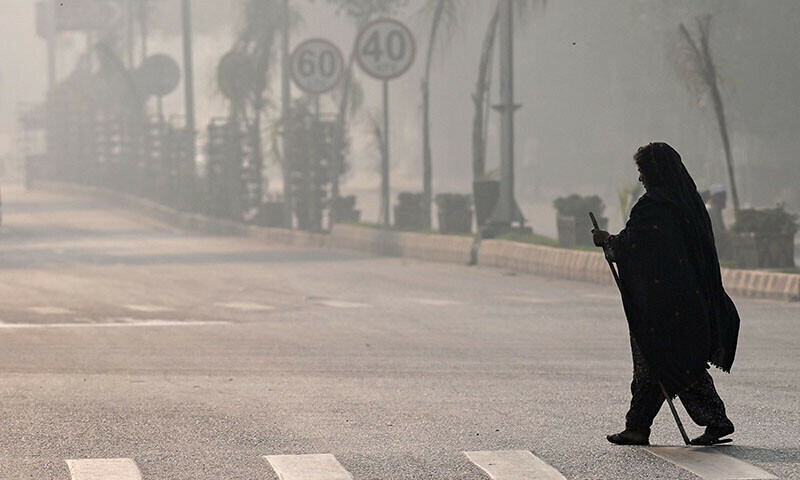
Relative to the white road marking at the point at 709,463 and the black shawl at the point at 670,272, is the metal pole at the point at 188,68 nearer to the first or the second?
the black shawl at the point at 670,272

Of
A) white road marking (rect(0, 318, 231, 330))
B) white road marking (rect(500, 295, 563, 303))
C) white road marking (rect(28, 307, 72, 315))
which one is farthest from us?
white road marking (rect(500, 295, 563, 303))

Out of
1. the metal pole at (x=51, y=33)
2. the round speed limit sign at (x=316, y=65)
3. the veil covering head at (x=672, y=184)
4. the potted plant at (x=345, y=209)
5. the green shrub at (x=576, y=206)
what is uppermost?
the metal pole at (x=51, y=33)

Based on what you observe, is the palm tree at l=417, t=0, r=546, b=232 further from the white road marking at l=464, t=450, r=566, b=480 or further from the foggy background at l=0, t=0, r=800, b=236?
the white road marking at l=464, t=450, r=566, b=480

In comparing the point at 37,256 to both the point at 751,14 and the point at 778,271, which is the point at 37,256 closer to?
the point at 778,271

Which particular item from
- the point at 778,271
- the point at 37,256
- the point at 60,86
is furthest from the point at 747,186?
the point at 60,86

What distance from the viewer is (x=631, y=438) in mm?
8328

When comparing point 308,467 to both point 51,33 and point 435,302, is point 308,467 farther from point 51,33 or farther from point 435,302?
point 51,33

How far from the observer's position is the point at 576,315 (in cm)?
1659

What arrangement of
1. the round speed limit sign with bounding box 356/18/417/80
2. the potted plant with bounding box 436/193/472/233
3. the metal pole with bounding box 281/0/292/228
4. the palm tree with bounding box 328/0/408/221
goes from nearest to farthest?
1. the round speed limit sign with bounding box 356/18/417/80
2. the potted plant with bounding box 436/193/472/233
3. the palm tree with bounding box 328/0/408/221
4. the metal pole with bounding box 281/0/292/228

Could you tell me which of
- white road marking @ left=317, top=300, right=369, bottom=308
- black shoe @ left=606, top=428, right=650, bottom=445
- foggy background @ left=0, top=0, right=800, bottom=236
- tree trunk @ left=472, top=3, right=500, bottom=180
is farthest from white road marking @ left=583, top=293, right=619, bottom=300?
foggy background @ left=0, top=0, right=800, bottom=236

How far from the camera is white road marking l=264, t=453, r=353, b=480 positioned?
767 cm

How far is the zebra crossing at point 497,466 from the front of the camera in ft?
25.0

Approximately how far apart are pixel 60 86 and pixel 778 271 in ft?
271

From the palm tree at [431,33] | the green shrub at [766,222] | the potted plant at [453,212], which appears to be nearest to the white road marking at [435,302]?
the green shrub at [766,222]
